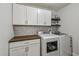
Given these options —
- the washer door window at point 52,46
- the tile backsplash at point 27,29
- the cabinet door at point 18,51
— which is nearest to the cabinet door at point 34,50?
the cabinet door at point 18,51

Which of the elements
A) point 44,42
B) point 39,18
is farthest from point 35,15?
point 44,42

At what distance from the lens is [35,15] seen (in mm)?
2350

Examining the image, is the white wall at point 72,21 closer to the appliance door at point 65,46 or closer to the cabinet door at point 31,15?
the appliance door at point 65,46

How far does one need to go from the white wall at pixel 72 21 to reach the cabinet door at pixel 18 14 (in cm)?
163

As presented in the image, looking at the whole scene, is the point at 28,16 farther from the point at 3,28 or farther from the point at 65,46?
the point at 65,46

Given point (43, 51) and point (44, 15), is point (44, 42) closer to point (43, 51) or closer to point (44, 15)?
point (43, 51)

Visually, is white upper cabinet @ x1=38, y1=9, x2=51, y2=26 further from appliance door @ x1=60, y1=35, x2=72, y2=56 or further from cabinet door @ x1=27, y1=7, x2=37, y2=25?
appliance door @ x1=60, y1=35, x2=72, y2=56

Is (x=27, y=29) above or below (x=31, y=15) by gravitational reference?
below

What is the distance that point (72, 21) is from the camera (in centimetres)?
242

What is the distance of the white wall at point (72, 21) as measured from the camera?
2283 millimetres

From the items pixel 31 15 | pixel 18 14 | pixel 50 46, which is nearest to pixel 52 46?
pixel 50 46

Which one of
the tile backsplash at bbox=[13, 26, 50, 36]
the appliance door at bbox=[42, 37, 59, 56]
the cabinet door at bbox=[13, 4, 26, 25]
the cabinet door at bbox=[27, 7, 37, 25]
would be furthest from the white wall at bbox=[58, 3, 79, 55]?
the cabinet door at bbox=[13, 4, 26, 25]

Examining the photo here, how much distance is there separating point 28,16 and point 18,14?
329 mm

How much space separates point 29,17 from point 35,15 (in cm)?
24
